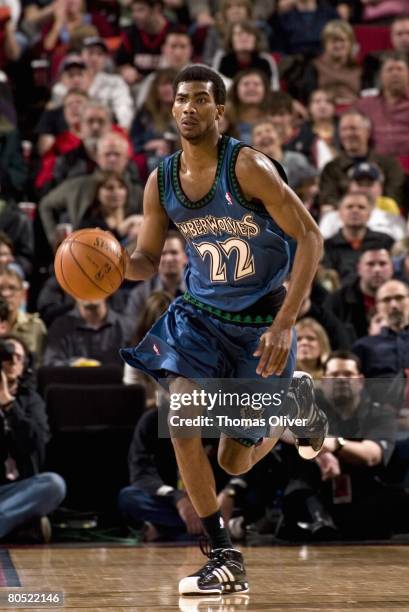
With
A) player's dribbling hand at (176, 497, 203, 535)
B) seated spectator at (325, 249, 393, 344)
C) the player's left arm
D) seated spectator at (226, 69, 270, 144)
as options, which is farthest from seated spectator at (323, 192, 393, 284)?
the player's left arm

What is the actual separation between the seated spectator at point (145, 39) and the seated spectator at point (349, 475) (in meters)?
6.30

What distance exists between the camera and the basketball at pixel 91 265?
15.6 feet

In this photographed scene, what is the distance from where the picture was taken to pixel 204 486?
4.82 m

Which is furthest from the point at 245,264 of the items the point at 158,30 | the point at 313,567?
the point at 158,30

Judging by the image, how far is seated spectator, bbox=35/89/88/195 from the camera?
34.3ft

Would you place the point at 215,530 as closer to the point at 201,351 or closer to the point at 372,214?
the point at 201,351

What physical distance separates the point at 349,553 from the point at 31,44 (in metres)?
8.10

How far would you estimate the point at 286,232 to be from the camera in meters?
4.70

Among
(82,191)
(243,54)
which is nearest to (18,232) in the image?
(82,191)

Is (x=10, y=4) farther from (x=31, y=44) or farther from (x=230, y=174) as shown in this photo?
(x=230, y=174)

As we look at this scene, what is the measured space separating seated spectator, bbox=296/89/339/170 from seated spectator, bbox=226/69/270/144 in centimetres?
48

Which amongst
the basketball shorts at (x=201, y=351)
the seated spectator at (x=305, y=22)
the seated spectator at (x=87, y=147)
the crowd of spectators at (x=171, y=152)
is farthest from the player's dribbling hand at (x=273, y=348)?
the seated spectator at (x=305, y=22)

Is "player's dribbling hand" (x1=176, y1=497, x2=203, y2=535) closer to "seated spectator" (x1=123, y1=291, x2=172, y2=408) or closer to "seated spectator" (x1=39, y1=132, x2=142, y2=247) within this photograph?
"seated spectator" (x1=123, y1=291, x2=172, y2=408)

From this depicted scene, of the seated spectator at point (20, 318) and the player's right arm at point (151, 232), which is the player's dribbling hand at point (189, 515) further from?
the player's right arm at point (151, 232)
